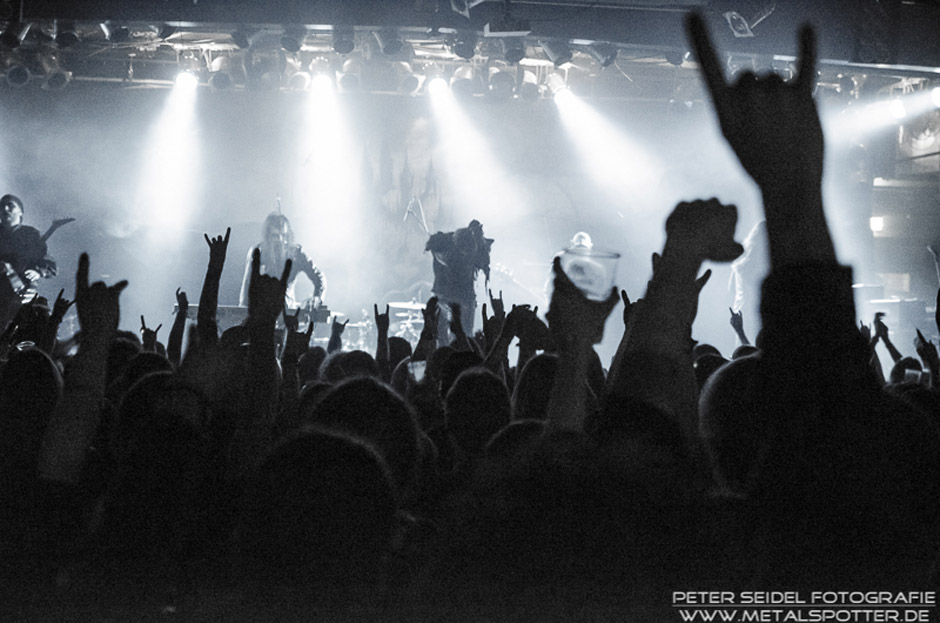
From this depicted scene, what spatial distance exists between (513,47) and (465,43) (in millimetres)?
738

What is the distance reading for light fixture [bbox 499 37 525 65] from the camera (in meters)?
9.66

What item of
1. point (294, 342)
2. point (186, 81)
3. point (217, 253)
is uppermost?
point (186, 81)

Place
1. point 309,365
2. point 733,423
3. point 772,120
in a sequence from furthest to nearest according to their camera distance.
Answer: point 309,365 < point 733,423 < point 772,120

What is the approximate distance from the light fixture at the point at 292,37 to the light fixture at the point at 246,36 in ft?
1.21

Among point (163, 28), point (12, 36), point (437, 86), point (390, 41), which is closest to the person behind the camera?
point (12, 36)

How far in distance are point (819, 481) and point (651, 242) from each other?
1581 centimetres

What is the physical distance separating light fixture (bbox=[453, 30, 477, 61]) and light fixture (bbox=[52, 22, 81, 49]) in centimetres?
482

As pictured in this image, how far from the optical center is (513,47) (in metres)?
9.91

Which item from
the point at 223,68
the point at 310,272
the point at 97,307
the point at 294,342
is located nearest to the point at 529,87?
the point at 223,68

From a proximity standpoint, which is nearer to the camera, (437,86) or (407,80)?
(407,80)

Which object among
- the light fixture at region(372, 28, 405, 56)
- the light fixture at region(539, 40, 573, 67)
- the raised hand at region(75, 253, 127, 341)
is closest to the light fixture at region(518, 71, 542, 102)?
the light fixture at region(539, 40, 573, 67)

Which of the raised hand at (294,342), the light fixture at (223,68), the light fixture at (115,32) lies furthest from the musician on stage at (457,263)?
the light fixture at (223,68)

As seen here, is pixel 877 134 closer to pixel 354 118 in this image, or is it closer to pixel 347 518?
pixel 354 118

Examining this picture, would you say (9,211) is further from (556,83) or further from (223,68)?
(556,83)
